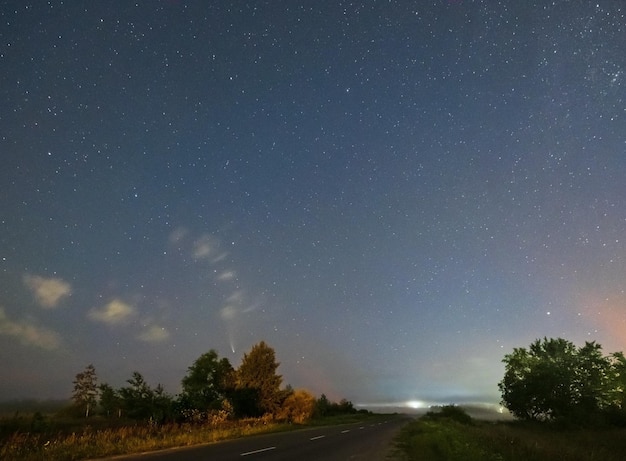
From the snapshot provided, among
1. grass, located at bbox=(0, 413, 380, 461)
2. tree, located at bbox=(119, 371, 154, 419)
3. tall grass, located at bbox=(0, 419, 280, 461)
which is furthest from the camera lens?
tree, located at bbox=(119, 371, 154, 419)

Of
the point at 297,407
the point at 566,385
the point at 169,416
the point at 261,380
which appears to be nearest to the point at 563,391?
the point at 566,385

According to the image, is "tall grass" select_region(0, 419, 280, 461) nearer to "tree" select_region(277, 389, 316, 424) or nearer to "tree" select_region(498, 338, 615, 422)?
"tree" select_region(277, 389, 316, 424)

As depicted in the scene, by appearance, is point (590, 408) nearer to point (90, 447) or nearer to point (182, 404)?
point (182, 404)

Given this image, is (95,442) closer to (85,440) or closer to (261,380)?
(85,440)

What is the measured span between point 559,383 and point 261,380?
127 feet

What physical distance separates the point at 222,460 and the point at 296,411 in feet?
133

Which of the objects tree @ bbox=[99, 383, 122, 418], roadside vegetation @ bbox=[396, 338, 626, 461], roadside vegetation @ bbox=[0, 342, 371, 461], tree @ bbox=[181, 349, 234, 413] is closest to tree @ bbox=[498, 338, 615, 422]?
roadside vegetation @ bbox=[396, 338, 626, 461]

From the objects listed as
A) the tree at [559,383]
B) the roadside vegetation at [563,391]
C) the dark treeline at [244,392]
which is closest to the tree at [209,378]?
the dark treeline at [244,392]

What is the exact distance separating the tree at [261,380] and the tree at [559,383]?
3391cm

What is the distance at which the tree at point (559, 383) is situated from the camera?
55.1 metres

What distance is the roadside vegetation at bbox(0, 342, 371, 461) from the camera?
61.8ft

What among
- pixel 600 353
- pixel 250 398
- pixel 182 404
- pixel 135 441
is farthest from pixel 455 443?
pixel 600 353

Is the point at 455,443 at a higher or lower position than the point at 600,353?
lower

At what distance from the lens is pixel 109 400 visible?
165 feet
